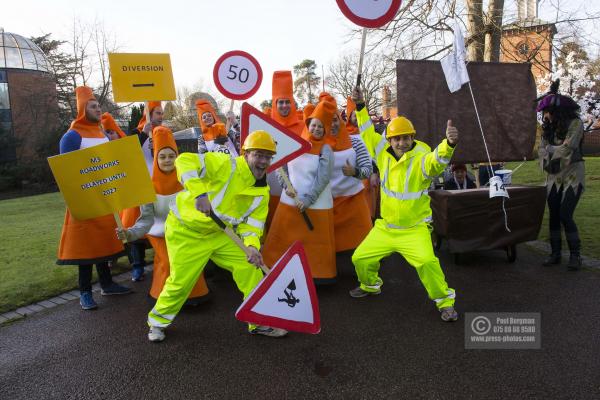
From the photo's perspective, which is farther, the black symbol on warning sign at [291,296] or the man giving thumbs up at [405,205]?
the man giving thumbs up at [405,205]

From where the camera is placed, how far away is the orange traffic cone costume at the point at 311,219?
477 centimetres

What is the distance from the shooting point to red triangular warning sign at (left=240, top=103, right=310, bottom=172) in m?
4.21

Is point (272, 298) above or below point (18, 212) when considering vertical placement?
above

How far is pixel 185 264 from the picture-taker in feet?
12.0

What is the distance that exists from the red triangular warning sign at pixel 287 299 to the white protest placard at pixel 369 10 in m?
2.02

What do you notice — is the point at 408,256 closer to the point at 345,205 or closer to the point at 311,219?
the point at 311,219

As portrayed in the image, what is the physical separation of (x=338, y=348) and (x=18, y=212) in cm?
1391

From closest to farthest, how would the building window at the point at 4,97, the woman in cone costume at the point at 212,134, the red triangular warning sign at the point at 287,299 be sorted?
1. the red triangular warning sign at the point at 287,299
2. the woman in cone costume at the point at 212,134
3. the building window at the point at 4,97

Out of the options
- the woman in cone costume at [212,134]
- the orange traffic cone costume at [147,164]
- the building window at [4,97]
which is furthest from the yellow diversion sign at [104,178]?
the building window at [4,97]

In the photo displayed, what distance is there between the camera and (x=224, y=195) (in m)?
3.56

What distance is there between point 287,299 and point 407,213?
145cm

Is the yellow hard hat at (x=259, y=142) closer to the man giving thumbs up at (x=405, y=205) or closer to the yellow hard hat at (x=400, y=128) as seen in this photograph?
the man giving thumbs up at (x=405, y=205)

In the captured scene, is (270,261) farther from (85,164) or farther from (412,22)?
(412,22)

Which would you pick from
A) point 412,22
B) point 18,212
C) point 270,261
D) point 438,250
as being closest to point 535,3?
point 412,22
